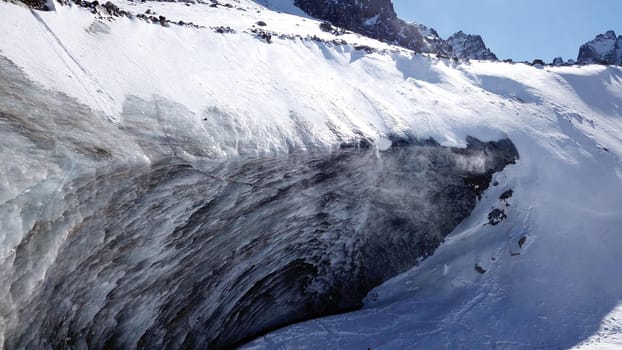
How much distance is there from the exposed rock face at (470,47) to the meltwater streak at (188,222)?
4733 centimetres

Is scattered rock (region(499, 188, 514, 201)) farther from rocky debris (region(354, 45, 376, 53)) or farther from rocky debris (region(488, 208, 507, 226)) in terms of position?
rocky debris (region(354, 45, 376, 53))

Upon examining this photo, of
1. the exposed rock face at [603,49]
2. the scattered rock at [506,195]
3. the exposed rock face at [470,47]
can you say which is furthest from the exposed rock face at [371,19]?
the scattered rock at [506,195]

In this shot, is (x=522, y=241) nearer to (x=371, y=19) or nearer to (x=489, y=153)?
(x=489, y=153)

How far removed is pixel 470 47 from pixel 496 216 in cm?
5195

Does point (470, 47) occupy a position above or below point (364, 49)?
above

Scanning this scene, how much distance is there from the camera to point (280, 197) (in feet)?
35.8

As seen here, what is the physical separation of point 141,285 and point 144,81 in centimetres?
465

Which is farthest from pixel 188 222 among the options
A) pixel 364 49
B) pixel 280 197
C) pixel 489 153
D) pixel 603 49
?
pixel 603 49

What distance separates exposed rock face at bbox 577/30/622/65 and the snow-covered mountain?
150ft

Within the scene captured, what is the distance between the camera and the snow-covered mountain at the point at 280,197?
23.3 ft

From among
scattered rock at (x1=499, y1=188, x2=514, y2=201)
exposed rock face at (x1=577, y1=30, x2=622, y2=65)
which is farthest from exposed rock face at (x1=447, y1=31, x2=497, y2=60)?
scattered rock at (x1=499, y1=188, x2=514, y2=201)

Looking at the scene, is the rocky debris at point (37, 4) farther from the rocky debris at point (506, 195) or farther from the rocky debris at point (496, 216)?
the rocky debris at point (506, 195)

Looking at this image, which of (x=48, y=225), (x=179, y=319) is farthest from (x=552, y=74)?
(x=48, y=225)

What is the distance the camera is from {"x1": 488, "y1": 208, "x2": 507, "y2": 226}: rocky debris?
14.5 metres
